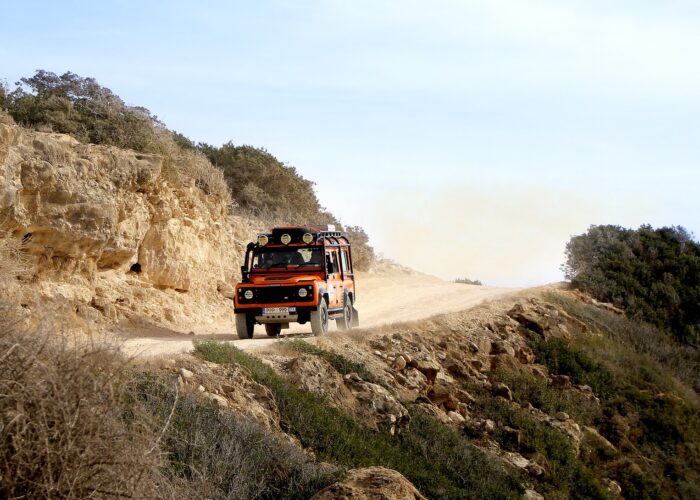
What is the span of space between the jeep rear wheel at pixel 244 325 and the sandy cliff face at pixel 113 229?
3061mm

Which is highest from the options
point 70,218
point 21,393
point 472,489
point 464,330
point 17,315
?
point 70,218

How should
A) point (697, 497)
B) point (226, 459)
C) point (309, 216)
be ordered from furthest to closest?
point (309, 216), point (697, 497), point (226, 459)

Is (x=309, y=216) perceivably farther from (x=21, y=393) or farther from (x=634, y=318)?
(x=21, y=393)

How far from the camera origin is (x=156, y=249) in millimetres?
22266

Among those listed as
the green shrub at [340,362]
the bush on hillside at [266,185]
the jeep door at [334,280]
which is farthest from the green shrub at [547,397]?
the bush on hillside at [266,185]

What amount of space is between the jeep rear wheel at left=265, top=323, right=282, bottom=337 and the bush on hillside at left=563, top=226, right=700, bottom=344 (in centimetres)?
1407

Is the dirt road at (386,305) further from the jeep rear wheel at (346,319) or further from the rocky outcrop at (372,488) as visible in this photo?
the rocky outcrop at (372,488)

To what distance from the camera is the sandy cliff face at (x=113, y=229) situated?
18094 mm

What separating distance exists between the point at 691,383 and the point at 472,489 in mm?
14251

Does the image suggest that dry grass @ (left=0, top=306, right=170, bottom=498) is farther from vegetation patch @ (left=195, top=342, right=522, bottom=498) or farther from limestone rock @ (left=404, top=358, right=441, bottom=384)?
limestone rock @ (left=404, top=358, right=441, bottom=384)

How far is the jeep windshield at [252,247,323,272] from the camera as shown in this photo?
61.1 ft

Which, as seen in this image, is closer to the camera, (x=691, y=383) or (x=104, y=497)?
(x=104, y=497)

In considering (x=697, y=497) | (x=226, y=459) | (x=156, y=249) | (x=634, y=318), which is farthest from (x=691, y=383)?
(x=226, y=459)

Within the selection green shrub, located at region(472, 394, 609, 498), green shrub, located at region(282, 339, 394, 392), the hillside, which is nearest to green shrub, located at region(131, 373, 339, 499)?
the hillside
